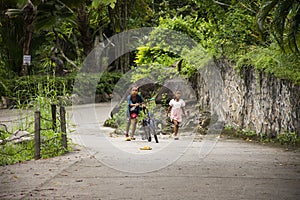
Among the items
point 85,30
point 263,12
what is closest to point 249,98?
point 263,12

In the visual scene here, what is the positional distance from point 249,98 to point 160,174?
751 cm

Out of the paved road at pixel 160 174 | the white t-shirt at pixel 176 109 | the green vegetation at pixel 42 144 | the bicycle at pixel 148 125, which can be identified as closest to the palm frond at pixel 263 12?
the paved road at pixel 160 174

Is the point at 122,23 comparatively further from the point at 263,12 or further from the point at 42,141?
the point at 263,12

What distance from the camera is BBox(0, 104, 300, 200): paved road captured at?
750cm

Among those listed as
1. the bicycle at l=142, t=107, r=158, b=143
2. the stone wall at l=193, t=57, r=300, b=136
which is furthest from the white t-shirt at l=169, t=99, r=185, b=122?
the stone wall at l=193, t=57, r=300, b=136

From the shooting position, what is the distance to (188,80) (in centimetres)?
1958

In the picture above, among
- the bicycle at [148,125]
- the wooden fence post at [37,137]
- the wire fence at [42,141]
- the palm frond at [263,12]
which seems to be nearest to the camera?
the palm frond at [263,12]

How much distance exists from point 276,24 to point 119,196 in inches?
174

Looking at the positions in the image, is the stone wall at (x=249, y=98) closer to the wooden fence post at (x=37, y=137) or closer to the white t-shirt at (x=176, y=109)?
the white t-shirt at (x=176, y=109)

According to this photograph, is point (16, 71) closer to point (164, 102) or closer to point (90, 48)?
point (90, 48)

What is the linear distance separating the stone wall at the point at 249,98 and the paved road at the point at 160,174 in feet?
3.60

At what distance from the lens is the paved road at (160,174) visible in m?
7.50

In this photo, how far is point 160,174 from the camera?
911cm

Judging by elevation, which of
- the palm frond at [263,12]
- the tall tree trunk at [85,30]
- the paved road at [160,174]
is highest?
the tall tree trunk at [85,30]
